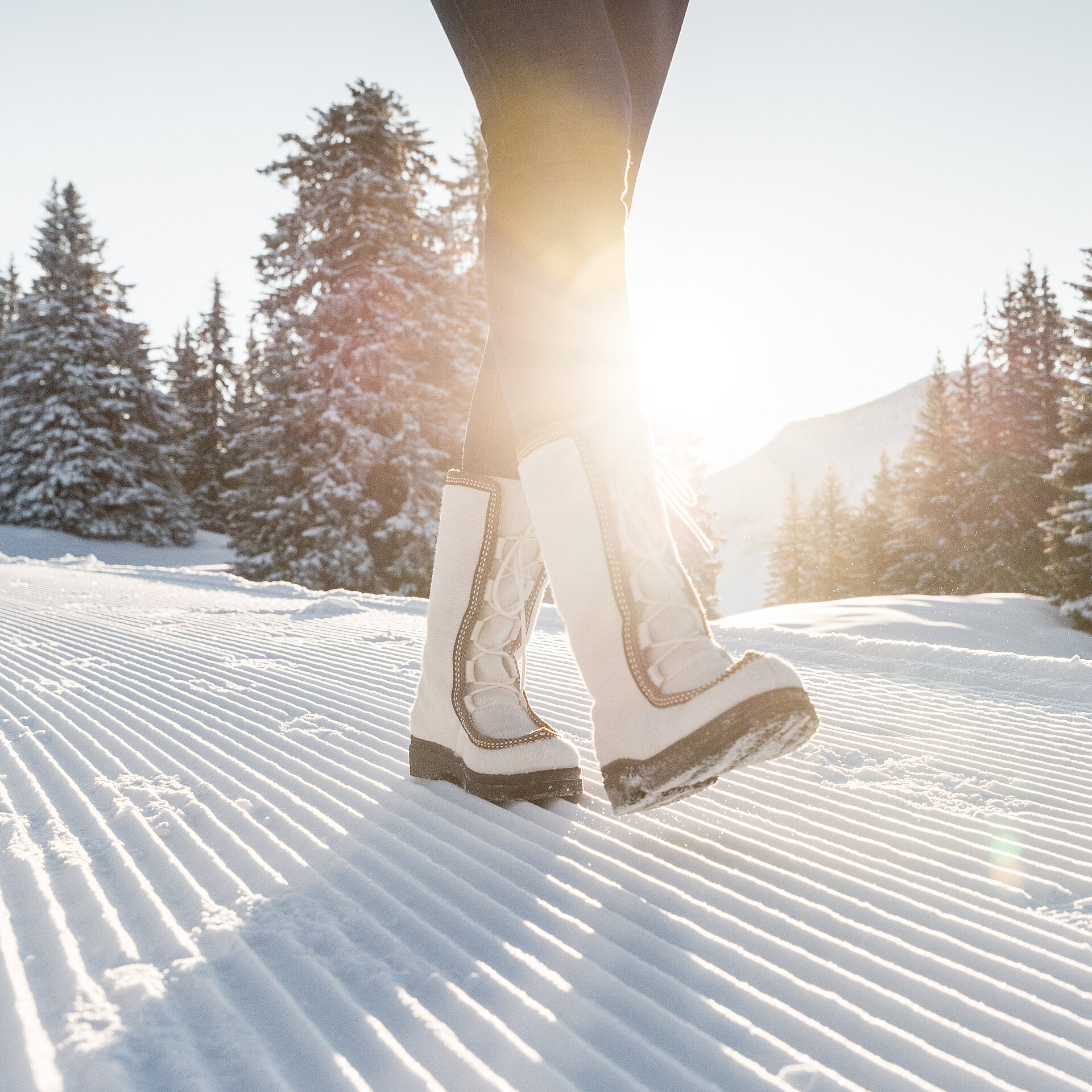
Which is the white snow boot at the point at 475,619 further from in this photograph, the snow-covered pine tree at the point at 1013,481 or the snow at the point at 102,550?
the snow-covered pine tree at the point at 1013,481

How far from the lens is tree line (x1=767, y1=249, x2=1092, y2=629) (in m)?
14.5

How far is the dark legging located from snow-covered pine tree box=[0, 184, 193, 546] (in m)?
17.9

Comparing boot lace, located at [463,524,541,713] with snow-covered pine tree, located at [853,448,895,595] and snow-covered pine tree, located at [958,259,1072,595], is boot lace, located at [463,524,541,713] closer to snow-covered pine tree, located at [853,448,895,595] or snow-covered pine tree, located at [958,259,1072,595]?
snow-covered pine tree, located at [958,259,1072,595]

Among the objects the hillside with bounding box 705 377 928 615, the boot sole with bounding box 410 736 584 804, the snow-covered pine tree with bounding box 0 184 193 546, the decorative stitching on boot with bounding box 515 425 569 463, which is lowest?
the boot sole with bounding box 410 736 584 804

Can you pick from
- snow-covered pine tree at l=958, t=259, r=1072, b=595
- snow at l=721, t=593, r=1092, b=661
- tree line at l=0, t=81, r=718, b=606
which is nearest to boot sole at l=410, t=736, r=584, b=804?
snow at l=721, t=593, r=1092, b=661

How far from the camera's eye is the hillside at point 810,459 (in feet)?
206

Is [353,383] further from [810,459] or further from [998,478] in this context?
[810,459]

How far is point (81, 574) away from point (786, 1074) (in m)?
6.00

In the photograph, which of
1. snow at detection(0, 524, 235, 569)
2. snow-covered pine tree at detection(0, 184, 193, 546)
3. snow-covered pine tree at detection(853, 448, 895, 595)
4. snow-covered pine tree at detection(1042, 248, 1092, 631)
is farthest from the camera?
snow-covered pine tree at detection(853, 448, 895, 595)

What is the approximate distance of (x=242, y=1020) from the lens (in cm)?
50

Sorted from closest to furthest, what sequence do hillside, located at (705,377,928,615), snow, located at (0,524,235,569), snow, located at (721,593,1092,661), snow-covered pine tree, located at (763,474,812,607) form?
snow, located at (721,593,1092,661) < snow, located at (0,524,235,569) < snow-covered pine tree, located at (763,474,812,607) < hillside, located at (705,377,928,615)

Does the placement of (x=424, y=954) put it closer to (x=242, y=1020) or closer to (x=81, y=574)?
(x=242, y=1020)

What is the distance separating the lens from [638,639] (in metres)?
0.84

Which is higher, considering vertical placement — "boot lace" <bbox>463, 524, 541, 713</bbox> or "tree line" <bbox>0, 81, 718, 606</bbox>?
"tree line" <bbox>0, 81, 718, 606</bbox>
